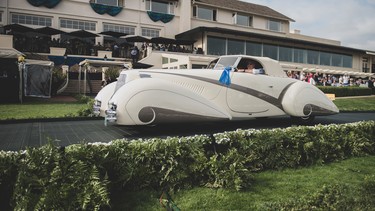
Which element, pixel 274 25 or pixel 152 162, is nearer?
pixel 152 162

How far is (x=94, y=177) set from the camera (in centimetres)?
323

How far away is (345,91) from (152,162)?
24939 millimetres

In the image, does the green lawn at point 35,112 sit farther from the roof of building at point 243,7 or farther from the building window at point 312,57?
the building window at point 312,57

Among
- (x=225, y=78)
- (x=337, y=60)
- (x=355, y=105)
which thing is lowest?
(x=355, y=105)

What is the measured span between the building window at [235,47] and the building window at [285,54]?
6.59m

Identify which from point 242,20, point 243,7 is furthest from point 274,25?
point 242,20

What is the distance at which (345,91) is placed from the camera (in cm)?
2422

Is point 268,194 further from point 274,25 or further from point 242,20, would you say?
point 274,25

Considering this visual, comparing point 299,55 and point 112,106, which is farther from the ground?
point 299,55

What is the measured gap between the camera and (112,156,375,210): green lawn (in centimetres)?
347

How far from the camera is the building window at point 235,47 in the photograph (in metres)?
33.7

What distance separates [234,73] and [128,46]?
2509 centimetres

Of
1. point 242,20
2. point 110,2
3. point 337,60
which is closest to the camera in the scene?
point 110,2

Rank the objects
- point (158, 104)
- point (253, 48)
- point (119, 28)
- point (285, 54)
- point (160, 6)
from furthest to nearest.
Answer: point (285, 54) < point (253, 48) < point (160, 6) < point (119, 28) < point (158, 104)
